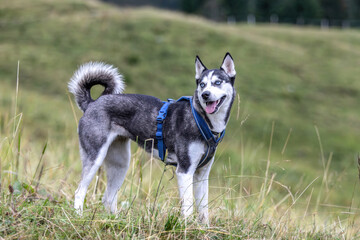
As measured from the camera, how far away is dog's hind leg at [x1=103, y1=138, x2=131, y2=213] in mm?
3855

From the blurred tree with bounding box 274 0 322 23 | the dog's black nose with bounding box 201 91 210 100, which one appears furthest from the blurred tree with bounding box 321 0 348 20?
the dog's black nose with bounding box 201 91 210 100

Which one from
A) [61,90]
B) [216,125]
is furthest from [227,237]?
[61,90]

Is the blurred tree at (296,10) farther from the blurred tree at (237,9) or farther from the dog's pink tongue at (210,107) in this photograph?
the dog's pink tongue at (210,107)

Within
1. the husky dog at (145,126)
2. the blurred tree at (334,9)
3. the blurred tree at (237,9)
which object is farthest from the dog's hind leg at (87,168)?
the blurred tree at (334,9)

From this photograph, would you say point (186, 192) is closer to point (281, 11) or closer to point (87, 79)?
point (87, 79)

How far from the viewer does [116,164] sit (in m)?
3.89

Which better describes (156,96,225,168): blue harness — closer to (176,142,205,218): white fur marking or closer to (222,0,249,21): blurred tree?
(176,142,205,218): white fur marking

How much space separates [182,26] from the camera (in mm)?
21422

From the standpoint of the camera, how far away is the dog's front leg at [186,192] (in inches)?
122

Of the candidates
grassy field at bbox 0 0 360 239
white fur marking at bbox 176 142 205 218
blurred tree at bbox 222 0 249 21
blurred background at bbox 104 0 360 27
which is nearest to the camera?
white fur marking at bbox 176 142 205 218

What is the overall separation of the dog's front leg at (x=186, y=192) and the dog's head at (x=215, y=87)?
567 millimetres

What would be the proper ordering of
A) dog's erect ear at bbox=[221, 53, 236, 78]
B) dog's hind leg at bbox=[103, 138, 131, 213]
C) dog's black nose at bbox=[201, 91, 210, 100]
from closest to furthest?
dog's black nose at bbox=[201, 91, 210, 100]
dog's erect ear at bbox=[221, 53, 236, 78]
dog's hind leg at bbox=[103, 138, 131, 213]

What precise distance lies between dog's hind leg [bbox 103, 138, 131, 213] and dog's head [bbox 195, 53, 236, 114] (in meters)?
1.01

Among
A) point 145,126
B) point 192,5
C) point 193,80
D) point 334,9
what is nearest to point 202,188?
point 145,126
